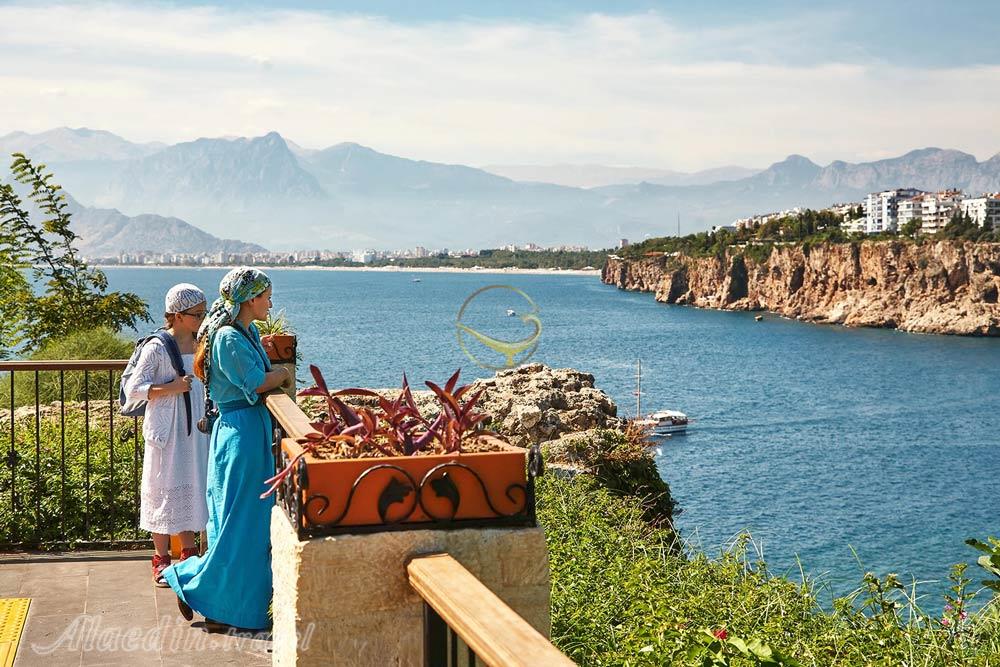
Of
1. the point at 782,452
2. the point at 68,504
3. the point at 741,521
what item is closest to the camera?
the point at 68,504

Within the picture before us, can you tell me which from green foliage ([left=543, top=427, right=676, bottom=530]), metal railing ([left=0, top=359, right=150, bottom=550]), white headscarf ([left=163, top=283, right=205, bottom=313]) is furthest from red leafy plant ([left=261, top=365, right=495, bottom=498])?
green foliage ([left=543, top=427, right=676, bottom=530])

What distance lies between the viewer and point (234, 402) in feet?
14.5

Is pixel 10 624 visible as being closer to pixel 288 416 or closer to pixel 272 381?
pixel 272 381

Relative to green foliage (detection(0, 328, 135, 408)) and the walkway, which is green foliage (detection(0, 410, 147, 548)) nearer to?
the walkway

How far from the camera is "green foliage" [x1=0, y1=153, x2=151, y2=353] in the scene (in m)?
16.4

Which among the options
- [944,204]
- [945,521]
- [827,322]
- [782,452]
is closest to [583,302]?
→ [827,322]

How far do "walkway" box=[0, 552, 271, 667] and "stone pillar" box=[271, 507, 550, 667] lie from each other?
2076mm

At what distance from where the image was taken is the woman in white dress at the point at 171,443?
17.1 feet

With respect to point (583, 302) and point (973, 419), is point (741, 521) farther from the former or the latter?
point (583, 302)

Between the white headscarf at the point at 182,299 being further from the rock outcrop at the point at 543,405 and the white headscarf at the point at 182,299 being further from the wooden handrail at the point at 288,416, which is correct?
the rock outcrop at the point at 543,405

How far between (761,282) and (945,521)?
9737 centimetres

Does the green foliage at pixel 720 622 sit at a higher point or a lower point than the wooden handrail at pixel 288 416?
lower

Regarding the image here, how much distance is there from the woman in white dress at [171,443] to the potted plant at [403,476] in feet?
9.70

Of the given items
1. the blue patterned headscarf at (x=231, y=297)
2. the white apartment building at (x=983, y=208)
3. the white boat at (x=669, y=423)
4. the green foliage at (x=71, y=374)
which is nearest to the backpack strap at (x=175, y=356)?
the blue patterned headscarf at (x=231, y=297)
